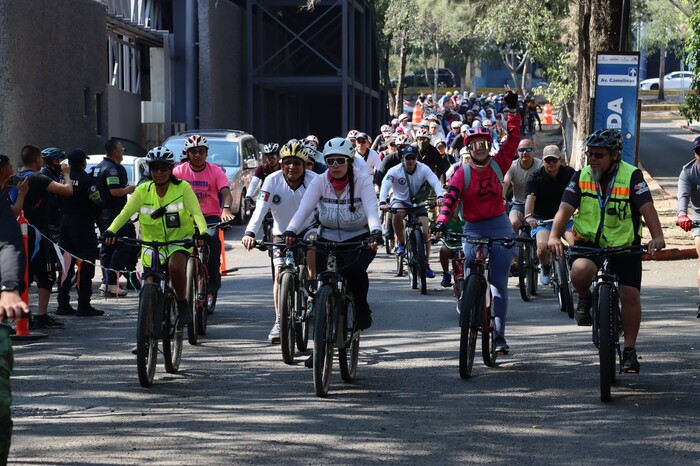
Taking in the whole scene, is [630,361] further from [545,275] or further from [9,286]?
[545,275]

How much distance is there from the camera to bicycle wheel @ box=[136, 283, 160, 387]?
30.6 ft

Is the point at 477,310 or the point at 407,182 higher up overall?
the point at 407,182

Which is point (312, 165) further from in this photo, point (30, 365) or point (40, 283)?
point (30, 365)

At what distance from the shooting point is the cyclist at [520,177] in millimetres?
14625

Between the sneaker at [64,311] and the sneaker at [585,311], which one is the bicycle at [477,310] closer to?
the sneaker at [585,311]

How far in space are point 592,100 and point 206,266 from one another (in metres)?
8.70

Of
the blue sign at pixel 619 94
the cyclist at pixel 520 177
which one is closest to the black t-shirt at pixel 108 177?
the cyclist at pixel 520 177

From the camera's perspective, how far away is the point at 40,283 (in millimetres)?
13164

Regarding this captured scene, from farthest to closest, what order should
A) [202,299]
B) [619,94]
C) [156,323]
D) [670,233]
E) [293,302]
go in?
[670,233], [619,94], [202,299], [293,302], [156,323]

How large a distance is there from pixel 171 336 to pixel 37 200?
4170 mm

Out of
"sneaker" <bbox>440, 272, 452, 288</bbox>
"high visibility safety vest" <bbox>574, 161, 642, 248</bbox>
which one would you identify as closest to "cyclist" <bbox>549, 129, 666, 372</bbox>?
"high visibility safety vest" <bbox>574, 161, 642, 248</bbox>

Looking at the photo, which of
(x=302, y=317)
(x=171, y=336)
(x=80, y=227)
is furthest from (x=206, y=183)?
(x=171, y=336)

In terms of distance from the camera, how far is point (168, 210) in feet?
34.9

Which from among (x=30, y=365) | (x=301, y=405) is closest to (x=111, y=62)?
(x=30, y=365)
